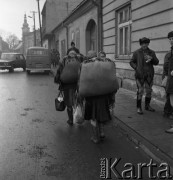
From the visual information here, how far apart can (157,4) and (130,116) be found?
3745 millimetres

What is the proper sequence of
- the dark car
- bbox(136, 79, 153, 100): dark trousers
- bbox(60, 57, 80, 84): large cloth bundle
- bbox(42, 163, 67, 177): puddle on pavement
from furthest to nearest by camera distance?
the dark car → bbox(136, 79, 153, 100): dark trousers → bbox(60, 57, 80, 84): large cloth bundle → bbox(42, 163, 67, 177): puddle on pavement

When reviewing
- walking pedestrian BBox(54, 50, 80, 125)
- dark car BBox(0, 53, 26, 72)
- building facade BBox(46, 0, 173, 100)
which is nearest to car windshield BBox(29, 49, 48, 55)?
dark car BBox(0, 53, 26, 72)

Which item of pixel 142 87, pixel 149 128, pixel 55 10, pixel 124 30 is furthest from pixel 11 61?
pixel 149 128

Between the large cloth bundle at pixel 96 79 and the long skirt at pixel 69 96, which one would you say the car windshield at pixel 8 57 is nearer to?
the long skirt at pixel 69 96

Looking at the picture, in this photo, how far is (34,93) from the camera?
1259 cm

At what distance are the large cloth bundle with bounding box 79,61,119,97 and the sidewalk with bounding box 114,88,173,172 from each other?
1084 millimetres

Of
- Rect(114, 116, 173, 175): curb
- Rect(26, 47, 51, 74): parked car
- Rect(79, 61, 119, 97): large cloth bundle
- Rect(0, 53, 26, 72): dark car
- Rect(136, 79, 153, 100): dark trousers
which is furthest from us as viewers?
Rect(0, 53, 26, 72): dark car

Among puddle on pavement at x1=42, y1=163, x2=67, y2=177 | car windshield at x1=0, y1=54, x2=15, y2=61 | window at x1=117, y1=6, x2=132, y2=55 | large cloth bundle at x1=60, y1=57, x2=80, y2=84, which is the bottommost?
puddle on pavement at x1=42, y1=163, x2=67, y2=177

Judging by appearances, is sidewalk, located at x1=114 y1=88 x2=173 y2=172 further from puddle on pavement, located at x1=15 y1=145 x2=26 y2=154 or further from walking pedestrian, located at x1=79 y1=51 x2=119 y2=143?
puddle on pavement, located at x1=15 y1=145 x2=26 y2=154

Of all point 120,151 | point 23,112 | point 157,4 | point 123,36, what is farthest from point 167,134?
point 123,36

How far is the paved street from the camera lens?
4309 mm

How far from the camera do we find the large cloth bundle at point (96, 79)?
5324mm

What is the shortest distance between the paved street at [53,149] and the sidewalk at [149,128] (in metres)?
0.15

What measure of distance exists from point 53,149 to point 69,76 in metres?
1.82
